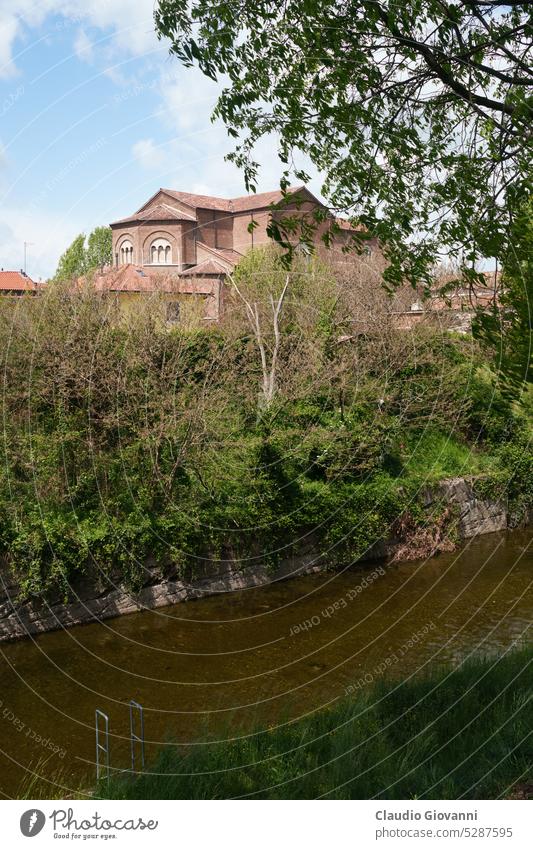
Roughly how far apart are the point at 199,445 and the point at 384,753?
951cm

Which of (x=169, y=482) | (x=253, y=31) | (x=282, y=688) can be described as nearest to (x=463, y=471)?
(x=169, y=482)

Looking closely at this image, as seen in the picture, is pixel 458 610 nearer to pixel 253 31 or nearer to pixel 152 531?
pixel 152 531

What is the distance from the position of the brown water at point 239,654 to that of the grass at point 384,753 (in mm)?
1190

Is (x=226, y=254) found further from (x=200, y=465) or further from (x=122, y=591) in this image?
(x=122, y=591)

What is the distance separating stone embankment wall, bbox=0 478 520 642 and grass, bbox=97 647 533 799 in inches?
237

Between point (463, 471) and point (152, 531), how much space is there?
9510 millimetres

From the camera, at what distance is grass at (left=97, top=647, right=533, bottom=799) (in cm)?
573

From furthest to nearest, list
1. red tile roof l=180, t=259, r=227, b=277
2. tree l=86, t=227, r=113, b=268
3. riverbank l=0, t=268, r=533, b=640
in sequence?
tree l=86, t=227, r=113, b=268 < red tile roof l=180, t=259, r=227, b=277 < riverbank l=0, t=268, r=533, b=640

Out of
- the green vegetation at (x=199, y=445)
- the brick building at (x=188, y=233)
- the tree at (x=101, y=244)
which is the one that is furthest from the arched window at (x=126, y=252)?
the green vegetation at (x=199, y=445)

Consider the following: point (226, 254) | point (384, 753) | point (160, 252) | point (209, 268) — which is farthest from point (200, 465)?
Answer: point (160, 252)

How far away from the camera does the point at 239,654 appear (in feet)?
41.6

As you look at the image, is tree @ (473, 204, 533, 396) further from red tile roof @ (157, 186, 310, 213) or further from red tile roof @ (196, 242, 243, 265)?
red tile roof @ (157, 186, 310, 213)

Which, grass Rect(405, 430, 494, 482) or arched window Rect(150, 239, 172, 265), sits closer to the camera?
grass Rect(405, 430, 494, 482)

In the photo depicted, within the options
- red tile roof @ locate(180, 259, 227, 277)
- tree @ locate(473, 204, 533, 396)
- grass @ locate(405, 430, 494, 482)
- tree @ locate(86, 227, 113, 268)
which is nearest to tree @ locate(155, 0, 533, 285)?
tree @ locate(473, 204, 533, 396)
